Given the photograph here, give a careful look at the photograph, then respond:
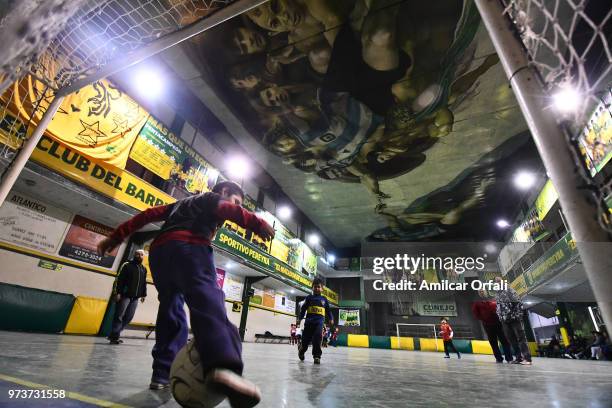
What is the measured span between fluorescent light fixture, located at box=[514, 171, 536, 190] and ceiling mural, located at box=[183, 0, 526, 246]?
111cm

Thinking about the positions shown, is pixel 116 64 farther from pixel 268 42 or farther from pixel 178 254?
pixel 268 42

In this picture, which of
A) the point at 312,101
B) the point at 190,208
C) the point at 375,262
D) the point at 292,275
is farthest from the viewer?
the point at 375,262

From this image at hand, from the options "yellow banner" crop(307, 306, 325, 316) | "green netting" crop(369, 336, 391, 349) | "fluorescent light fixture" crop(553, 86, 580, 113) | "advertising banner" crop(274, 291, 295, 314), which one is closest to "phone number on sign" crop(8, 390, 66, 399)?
"fluorescent light fixture" crop(553, 86, 580, 113)

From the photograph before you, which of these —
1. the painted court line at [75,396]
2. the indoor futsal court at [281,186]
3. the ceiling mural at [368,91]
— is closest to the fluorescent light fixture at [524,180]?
the indoor futsal court at [281,186]

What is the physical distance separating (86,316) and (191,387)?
8.99 m

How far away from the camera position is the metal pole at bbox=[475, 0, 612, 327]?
121 centimetres

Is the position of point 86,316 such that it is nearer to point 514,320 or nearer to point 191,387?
point 191,387

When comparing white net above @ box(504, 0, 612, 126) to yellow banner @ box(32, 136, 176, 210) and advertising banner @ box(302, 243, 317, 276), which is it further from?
advertising banner @ box(302, 243, 317, 276)

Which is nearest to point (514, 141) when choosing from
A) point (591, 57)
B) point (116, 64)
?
point (591, 57)

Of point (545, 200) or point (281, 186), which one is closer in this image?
point (545, 200)

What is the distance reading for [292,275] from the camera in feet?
57.2

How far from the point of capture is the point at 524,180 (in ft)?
46.9

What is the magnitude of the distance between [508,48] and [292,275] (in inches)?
654

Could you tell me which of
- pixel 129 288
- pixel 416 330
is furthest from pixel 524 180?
pixel 416 330
